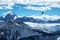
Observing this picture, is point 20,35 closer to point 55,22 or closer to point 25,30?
point 25,30

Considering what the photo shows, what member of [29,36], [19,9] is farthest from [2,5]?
[29,36]

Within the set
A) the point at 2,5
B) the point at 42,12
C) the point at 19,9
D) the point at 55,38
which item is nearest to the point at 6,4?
the point at 2,5

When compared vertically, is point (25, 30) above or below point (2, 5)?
below

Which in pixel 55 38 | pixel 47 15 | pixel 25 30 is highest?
pixel 47 15

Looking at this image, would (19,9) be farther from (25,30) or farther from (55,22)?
(55,22)

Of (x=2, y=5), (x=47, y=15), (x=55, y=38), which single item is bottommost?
(x=55, y=38)

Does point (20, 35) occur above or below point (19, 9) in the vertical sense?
below

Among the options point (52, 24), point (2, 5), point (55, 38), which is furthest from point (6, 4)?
point (55, 38)

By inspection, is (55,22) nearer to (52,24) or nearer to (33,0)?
(52,24)
